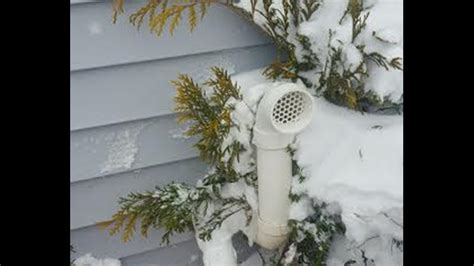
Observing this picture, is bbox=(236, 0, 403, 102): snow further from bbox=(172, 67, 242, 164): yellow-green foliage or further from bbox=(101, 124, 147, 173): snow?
bbox=(101, 124, 147, 173): snow

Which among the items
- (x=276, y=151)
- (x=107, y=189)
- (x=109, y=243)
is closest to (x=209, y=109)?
(x=276, y=151)

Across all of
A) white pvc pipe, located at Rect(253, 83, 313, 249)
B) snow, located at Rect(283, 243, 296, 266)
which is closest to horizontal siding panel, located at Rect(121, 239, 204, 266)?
white pvc pipe, located at Rect(253, 83, 313, 249)

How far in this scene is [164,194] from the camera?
2109mm

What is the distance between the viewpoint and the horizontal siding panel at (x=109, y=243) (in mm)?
2158

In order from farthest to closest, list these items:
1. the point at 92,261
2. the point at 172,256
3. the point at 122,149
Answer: the point at 172,256 → the point at 92,261 → the point at 122,149

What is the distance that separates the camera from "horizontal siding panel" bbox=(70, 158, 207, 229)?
2100mm

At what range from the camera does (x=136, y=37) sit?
198 cm

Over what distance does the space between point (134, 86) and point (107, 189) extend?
14.5 inches

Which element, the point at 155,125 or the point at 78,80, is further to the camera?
the point at 155,125

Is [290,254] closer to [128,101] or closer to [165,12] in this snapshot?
[128,101]

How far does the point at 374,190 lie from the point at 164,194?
0.70m
